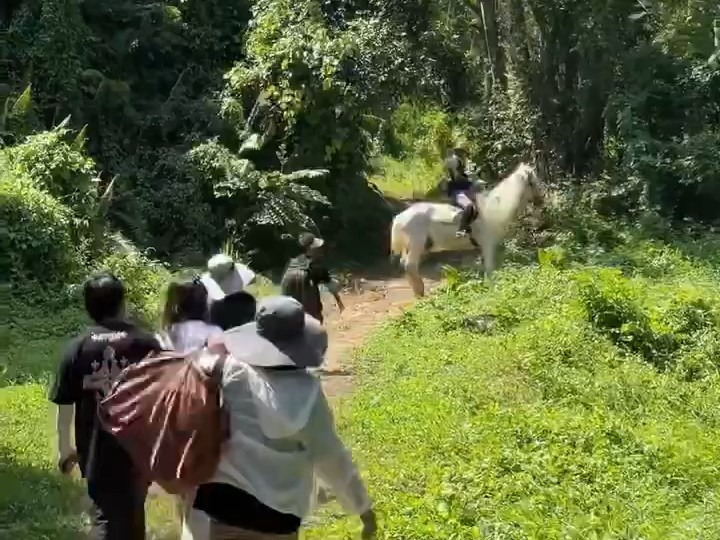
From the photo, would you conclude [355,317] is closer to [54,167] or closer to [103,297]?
[54,167]

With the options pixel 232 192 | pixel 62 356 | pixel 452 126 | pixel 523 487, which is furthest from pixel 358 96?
pixel 62 356

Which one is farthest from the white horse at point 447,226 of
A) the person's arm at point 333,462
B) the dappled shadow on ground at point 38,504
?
the person's arm at point 333,462

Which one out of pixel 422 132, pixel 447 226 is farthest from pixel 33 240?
pixel 422 132

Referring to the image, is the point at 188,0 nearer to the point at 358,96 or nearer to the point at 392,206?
the point at 358,96

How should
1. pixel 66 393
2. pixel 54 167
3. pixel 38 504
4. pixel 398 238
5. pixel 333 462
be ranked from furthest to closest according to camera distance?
1. pixel 54 167
2. pixel 398 238
3. pixel 38 504
4. pixel 66 393
5. pixel 333 462

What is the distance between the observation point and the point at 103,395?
4.38 metres

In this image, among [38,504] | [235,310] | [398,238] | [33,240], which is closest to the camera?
[235,310]

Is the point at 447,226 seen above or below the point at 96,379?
below

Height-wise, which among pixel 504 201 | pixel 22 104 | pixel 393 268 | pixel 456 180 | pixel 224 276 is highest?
pixel 22 104

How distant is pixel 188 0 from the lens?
1981cm

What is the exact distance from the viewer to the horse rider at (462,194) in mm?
15039

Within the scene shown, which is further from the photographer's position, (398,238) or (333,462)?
(398,238)

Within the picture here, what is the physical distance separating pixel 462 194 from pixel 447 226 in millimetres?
815

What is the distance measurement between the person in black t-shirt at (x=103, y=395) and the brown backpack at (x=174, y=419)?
0.80 metres
